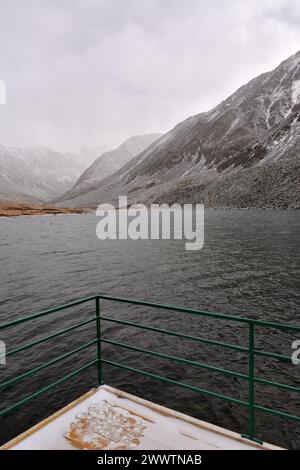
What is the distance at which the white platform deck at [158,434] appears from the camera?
6.09m

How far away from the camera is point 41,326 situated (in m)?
18.5

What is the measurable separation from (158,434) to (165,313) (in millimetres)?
14095

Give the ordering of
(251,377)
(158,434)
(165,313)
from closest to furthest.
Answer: (158,434)
(251,377)
(165,313)

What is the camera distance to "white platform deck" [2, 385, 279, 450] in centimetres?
609

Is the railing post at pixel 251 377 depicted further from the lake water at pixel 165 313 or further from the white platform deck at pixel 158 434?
the lake water at pixel 165 313

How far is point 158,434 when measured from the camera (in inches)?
252

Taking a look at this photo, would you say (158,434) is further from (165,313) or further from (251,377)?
(165,313)

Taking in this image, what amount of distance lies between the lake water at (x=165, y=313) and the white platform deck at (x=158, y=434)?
13.2 feet

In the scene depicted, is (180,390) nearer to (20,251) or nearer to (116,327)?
(116,327)

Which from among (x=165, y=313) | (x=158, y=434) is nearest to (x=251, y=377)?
(x=158, y=434)

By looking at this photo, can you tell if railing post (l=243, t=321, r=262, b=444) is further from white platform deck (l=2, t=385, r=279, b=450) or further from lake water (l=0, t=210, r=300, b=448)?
lake water (l=0, t=210, r=300, b=448)

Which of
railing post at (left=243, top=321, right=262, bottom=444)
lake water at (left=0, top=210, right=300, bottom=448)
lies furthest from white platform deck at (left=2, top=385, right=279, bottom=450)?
lake water at (left=0, top=210, right=300, bottom=448)

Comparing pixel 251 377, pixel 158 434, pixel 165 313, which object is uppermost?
pixel 251 377
